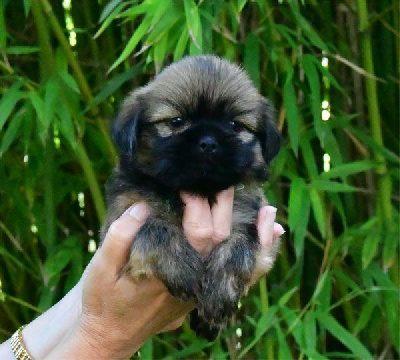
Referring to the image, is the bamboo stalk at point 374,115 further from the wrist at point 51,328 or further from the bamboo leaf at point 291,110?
the wrist at point 51,328

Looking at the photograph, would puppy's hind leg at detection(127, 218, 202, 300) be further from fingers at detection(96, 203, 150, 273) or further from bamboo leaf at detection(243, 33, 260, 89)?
bamboo leaf at detection(243, 33, 260, 89)

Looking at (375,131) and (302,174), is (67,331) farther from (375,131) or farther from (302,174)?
(375,131)

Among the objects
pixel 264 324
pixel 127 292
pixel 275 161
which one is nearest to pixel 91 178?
pixel 275 161

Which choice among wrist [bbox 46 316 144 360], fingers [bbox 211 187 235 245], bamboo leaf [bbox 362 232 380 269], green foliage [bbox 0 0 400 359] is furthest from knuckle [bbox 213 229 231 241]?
bamboo leaf [bbox 362 232 380 269]

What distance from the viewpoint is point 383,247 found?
2717mm

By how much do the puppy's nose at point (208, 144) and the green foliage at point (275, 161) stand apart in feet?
1.69

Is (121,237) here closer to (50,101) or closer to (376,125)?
(50,101)

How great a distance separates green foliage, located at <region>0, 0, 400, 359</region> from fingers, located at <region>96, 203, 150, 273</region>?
552 mm

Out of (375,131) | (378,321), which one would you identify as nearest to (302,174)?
(375,131)

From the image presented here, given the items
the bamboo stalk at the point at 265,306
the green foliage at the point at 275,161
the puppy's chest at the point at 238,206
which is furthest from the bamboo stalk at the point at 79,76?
the puppy's chest at the point at 238,206

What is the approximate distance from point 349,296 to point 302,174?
42 cm

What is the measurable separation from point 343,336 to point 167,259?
90cm

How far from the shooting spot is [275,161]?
263 cm

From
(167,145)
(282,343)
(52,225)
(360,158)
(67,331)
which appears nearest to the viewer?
(167,145)
